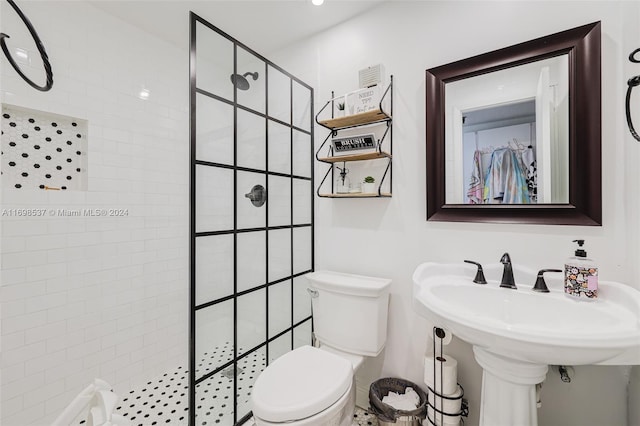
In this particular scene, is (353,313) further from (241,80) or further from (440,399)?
(241,80)

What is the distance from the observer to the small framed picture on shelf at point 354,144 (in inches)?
60.1

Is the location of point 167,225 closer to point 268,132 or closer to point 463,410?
point 268,132

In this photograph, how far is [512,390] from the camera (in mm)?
958

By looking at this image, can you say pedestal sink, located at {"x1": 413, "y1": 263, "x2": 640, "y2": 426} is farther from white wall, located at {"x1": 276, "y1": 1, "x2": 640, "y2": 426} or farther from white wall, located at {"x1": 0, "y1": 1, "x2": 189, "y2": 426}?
white wall, located at {"x1": 0, "y1": 1, "x2": 189, "y2": 426}

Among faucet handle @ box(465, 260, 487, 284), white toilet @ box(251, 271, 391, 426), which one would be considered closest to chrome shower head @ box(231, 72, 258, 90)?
white toilet @ box(251, 271, 391, 426)

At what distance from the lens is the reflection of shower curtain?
48.9 inches

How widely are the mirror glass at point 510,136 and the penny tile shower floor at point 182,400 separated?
54.4 inches

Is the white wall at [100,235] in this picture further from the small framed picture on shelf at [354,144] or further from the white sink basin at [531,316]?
the white sink basin at [531,316]

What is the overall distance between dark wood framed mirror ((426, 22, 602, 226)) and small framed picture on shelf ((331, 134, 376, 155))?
0.30 meters

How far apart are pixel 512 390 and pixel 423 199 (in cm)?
88

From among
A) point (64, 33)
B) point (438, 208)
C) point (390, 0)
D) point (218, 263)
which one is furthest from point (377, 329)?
point (64, 33)

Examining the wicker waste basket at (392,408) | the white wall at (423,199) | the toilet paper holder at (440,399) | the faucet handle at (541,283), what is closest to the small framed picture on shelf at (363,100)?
the white wall at (423,199)

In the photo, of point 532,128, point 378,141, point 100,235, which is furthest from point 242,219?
point 532,128

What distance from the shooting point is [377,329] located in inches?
57.2
